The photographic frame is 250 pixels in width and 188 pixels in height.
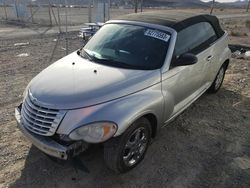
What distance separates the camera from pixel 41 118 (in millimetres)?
2883

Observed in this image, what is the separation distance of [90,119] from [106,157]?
1.68ft

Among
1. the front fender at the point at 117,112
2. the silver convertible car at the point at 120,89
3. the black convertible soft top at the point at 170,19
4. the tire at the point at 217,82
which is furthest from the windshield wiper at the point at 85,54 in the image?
the tire at the point at 217,82

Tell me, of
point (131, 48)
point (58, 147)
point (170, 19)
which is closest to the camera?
point (58, 147)

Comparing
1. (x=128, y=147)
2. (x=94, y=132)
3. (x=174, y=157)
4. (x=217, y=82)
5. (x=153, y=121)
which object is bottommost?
(x=174, y=157)

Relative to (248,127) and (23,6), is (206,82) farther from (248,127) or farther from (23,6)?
(23,6)

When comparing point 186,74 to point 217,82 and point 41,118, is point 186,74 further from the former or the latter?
point 41,118

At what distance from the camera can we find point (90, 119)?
8.99 feet

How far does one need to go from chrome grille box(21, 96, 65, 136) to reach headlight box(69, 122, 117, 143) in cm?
23

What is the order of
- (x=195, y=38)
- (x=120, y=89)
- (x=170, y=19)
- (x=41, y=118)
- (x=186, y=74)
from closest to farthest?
(x=41, y=118) → (x=120, y=89) → (x=186, y=74) → (x=170, y=19) → (x=195, y=38)

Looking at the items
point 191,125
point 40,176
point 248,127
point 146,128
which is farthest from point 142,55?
point 248,127

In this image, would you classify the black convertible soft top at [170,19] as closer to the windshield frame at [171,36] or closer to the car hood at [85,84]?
the windshield frame at [171,36]

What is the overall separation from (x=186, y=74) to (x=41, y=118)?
217 centimetres

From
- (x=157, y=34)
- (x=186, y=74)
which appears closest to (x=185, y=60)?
(x=186, y=74)

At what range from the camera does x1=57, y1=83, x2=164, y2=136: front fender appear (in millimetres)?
2738
